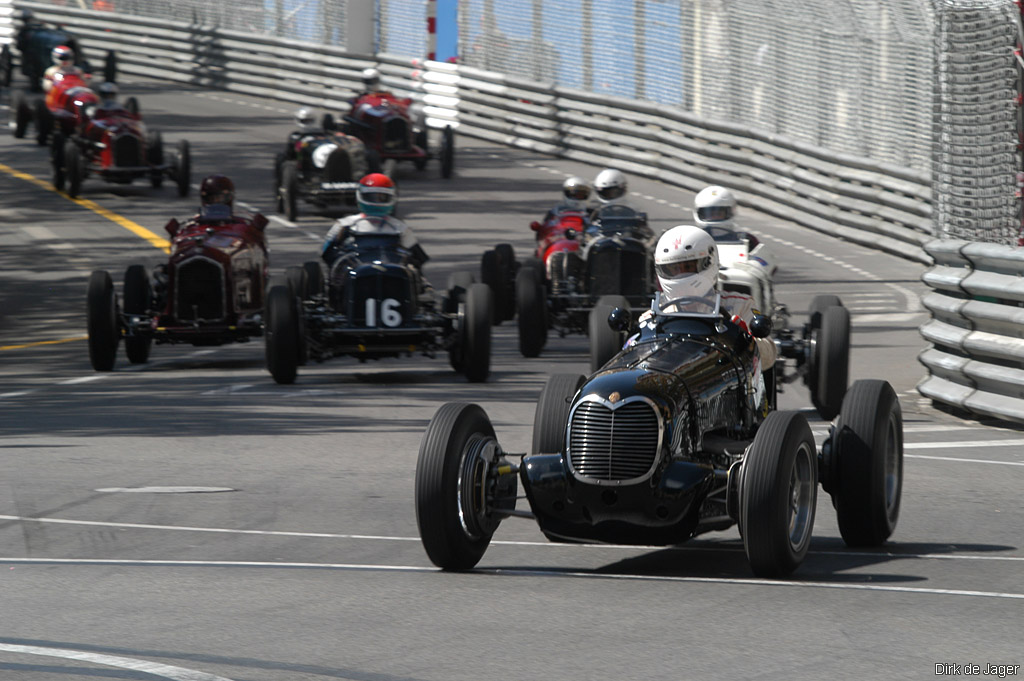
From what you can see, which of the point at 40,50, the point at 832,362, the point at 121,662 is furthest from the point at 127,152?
the point at 121,662

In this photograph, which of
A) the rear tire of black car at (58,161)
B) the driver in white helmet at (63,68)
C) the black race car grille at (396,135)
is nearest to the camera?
the rear tire of black car at (58,161)

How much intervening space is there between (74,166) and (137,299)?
42.2 ft

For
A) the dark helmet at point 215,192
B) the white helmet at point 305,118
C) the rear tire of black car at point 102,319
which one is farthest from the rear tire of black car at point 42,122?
the rear tire of black car at point 102,319

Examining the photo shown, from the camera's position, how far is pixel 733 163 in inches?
1169

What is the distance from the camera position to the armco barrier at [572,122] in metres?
26.4

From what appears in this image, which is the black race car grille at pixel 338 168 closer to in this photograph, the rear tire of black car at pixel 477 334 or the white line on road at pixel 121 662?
the rear tire of black car at pixel 477 334

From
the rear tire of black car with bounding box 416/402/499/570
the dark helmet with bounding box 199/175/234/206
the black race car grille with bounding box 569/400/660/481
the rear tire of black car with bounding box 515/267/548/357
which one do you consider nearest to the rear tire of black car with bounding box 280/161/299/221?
the dark helmet with bounding box 199/175/234/206

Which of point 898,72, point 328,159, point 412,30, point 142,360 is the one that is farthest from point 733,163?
point 142,360

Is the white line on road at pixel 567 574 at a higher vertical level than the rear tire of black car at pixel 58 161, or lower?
lower

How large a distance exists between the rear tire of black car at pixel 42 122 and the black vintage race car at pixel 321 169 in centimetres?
764

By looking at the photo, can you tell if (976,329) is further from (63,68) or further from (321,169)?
(63,68)

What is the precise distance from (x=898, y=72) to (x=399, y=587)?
19.8m

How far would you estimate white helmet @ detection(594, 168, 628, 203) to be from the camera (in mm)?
19781

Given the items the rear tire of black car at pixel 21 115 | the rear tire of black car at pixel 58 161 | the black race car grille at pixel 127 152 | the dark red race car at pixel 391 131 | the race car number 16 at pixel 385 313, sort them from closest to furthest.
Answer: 1. the race car number 16 at pixel 385 313
2. the black race car grille at pixel 127 152
3. the rear tire of black car at pixel 58 161
4. the dark red race car at pixel 391 131
5. the rear tire of black car at pixel 21 115
